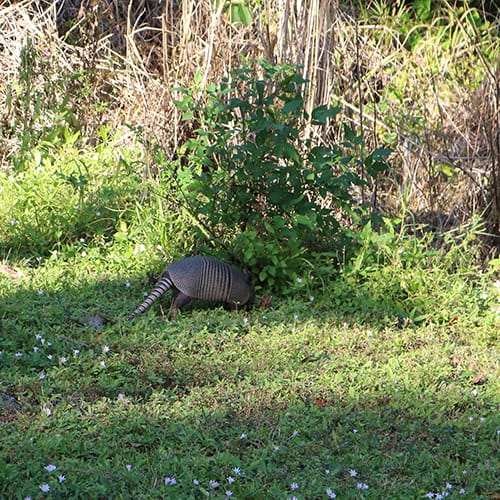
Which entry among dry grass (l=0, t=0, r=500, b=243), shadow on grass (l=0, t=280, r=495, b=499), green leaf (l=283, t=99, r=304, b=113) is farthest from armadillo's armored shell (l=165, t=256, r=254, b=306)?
dry grass (l=0, t=0, r=500, b=243)

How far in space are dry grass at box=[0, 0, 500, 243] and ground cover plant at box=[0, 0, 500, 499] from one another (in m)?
0.02

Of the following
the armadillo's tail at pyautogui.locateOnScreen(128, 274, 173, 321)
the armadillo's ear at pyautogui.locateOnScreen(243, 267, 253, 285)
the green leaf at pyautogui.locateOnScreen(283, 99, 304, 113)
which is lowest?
the armadillo's tail at pyautogui.locateOnScreen(128, 274, 173, 321)

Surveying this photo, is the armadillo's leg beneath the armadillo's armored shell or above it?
beneath

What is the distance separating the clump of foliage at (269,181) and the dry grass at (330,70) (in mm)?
718

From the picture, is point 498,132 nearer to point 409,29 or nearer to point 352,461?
point 409,29

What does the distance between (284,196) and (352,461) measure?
7.20 feet

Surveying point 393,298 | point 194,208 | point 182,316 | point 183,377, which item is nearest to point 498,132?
point 393,298

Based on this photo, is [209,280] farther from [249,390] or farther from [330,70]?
[330,70]

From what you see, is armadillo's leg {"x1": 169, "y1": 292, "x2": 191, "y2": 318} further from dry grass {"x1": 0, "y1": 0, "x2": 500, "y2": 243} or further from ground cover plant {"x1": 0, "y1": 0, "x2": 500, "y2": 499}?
dry grass {"x1": 0, "y1": 0, "x2": 500, "y2": 243}

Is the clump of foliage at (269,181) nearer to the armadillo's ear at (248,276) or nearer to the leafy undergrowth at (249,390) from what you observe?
the armadillo's ear at (248,276)

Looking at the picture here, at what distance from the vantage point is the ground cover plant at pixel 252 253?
3.67 m

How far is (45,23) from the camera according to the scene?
25.9 feet

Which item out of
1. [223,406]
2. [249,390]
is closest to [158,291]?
[249,390]

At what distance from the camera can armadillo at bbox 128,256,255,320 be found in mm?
5188
